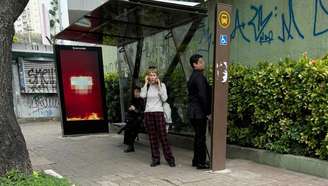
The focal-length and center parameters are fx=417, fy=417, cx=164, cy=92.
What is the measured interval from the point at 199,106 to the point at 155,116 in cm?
80

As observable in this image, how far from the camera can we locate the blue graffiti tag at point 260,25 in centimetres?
716

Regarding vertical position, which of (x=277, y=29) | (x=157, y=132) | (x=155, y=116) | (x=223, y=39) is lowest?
(x=157, y=132)

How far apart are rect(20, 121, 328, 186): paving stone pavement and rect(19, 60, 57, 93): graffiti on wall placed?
7812 mm

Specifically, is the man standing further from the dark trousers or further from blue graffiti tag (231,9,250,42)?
blue graffiti tag (231,9,250,42)

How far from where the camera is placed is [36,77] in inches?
655

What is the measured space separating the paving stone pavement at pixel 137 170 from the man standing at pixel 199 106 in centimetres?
28

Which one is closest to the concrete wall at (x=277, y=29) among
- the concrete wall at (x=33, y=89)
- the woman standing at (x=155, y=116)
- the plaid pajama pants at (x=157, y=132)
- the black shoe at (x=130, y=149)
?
the woman standing at (x=155, y=116)

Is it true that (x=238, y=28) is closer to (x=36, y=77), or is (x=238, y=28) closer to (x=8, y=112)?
(x=8, y=112)

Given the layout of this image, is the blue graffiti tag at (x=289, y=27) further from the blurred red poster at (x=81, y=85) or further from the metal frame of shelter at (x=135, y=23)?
the blurred red poster at (x=81, y=85)

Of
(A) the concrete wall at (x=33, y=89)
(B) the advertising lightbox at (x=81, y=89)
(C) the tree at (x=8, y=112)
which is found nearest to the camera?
(C) the tree at (x=8, y=112)

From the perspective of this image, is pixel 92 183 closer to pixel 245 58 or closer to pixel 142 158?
pixel 142 158

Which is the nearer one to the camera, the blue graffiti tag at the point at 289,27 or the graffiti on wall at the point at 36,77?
the blue graffiti tag at the point at 289,27

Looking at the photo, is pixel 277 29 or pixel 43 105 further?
pixel 43 105

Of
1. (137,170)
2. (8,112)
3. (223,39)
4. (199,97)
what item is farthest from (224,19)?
(8,112)
